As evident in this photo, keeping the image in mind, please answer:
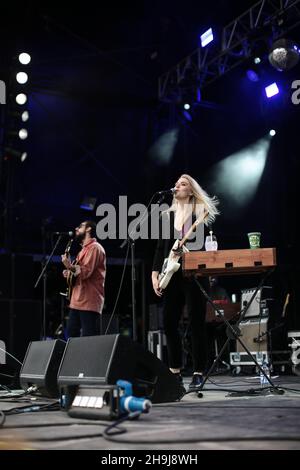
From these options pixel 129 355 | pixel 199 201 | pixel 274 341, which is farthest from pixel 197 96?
pixel 129 355

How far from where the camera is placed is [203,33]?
10.2 metres

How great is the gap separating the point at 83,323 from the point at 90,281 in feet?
1.30

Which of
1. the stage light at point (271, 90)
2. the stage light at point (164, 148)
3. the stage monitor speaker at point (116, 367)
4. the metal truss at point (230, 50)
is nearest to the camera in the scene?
the stage monitor speaker at point (116, 367)

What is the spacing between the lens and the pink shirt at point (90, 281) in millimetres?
5254

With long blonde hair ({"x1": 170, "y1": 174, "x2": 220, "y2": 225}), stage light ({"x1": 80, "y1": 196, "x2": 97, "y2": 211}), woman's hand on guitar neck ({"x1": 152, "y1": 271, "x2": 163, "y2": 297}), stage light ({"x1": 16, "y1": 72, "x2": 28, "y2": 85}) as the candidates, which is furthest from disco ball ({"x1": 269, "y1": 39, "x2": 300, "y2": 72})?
woman's hand on guitar neck ({"x1": 152, "y1": 271, "x2": 163, "y2": 297})

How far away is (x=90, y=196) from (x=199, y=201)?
6.88m

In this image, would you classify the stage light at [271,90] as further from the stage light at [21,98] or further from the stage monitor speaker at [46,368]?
the stage monitor speaker at [46,368]

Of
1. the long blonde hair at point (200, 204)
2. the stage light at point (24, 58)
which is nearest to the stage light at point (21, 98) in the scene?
the stage light at point (24, 58)

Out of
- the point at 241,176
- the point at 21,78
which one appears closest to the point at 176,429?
the point at 21,78

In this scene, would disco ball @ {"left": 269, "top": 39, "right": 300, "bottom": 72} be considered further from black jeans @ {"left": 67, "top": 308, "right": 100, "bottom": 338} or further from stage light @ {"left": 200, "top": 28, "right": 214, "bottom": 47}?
black jeans @ {"left": 67, "top": 308, "right": 100, "bottom": 338}

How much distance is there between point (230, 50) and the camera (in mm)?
9820

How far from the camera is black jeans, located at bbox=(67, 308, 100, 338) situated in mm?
5195

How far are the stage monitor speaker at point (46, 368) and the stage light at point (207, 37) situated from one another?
7391 mm
